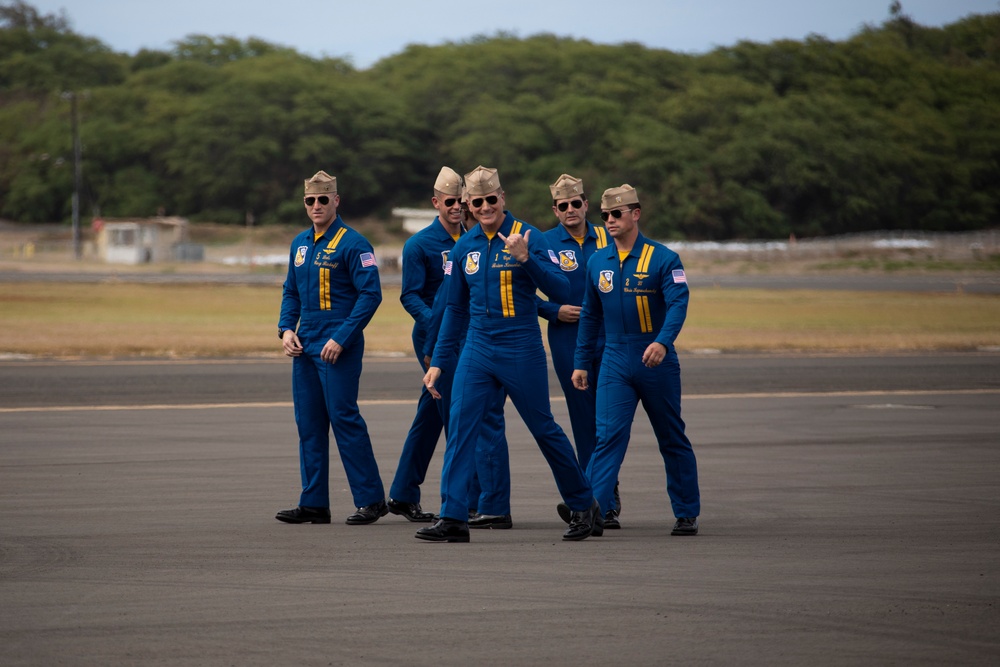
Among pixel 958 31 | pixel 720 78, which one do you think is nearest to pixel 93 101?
pixel 720 78

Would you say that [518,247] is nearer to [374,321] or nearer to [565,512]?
[565,512]

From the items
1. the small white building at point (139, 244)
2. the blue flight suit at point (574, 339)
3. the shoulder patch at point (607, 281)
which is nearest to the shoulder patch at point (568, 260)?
the blue flight suit at point (574, 339)

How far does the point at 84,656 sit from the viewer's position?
185 inches

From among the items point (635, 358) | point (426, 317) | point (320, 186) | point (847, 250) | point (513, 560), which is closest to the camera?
point (513, 560)

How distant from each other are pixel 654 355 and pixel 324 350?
1.98 metres

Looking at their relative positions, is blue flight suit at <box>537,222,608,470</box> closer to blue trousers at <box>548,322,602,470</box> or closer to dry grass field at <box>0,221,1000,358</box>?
blue trousers at <box>548,322,602,470</box>

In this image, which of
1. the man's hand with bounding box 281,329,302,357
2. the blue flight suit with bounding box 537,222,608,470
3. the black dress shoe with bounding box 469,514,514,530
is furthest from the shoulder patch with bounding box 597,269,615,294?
the man's hand with bounding box 281,329,302,357

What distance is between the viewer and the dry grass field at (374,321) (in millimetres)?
22703

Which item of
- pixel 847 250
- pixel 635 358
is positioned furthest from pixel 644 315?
pixel 847 250

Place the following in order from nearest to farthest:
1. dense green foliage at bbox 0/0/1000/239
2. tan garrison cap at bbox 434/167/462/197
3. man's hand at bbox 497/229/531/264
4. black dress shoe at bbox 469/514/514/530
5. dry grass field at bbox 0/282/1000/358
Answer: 1. man's hand at bbox 497/229/531/264
2. black dress shoe at bbox 469/514/514/530
3. tan garrison cap at bbox 434/167/462/197
4. dry grass field at bbox 0/282/1000/358
5. dense green foliage at bbox 0/0/1000/239

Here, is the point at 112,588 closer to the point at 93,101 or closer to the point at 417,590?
the point at 417,590

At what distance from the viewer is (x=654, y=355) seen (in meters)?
7.12

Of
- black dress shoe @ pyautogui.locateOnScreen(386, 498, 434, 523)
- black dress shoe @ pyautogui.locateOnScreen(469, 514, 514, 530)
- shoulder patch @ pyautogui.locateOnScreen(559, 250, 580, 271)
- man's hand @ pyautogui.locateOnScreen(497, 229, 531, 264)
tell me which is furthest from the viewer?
shoulder patch @ pyautogui.locateOnScreen(559, 250, 580, 271)

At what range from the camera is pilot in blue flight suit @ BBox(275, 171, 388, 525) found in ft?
25.3
